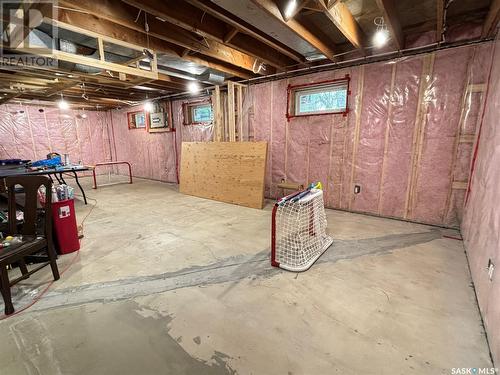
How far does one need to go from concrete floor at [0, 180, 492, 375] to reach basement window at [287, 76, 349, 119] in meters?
2.26

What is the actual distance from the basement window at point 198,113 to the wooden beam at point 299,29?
3291mm

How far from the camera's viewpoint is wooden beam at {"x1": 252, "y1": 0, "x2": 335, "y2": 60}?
6.95ft

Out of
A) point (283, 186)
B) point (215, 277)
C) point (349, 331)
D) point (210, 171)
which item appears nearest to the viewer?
point (349, 331)

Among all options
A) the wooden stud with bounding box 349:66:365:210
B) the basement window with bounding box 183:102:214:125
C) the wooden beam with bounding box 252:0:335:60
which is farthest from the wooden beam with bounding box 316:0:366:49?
the basement window with bounding box 183:102:214:125

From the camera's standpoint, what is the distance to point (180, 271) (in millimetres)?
2396

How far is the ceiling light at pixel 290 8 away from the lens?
2135 mm

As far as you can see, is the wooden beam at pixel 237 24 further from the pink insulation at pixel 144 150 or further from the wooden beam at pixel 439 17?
the pink insulation at pixel 144 150

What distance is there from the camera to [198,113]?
6301mm

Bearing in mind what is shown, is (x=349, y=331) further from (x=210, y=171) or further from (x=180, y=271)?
(x=210, y=171)

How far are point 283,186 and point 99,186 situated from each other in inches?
209

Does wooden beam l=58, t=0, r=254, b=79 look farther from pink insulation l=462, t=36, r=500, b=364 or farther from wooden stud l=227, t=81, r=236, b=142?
pink insulation l=462, t=36, r=500, b=364

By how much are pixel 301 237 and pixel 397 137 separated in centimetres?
223

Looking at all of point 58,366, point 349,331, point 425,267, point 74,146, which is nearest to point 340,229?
point 425,267

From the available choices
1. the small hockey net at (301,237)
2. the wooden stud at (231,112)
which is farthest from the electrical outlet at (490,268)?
the wooden stud at (231,112)
